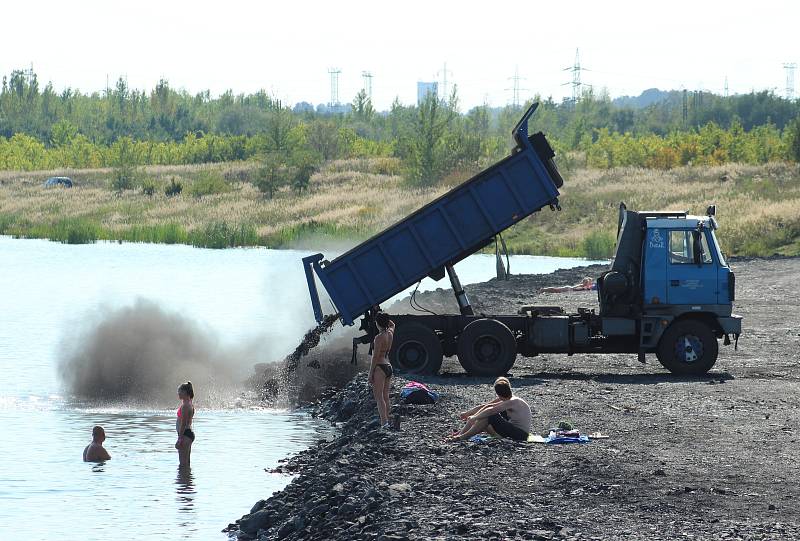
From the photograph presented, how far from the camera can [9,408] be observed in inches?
1102

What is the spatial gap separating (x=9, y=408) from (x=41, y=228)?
246 feet

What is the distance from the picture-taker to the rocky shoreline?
13.7m

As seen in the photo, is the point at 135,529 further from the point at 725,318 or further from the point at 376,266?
the point at 725,318

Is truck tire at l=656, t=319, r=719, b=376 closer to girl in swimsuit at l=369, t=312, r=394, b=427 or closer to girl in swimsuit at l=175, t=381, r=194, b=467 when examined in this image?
girl in swimsuit at l=369, t=312, r=394, b=427

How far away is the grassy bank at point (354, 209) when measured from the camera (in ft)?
253

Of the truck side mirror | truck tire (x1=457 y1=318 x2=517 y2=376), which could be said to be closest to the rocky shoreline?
truck tire (x1=457 y1=318 x2=517 y2=376)

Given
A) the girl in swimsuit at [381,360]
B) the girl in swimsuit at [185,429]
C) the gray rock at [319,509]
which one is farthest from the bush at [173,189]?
the gray rock at [319,509]

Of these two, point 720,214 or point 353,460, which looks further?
point 720,214

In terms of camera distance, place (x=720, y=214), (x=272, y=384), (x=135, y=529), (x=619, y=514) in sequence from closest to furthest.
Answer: (x=619, y=514) < (x=135, y=529) < (x=272, y=384) < (x=720, y=214)

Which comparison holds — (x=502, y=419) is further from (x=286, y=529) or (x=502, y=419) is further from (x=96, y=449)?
(x=96, y=449)

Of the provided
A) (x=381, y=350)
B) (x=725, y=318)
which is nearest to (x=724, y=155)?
→ (x=725, y=318)

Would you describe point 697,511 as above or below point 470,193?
below

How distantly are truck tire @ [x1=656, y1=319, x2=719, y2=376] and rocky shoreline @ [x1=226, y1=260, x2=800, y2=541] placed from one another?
0.30 metres

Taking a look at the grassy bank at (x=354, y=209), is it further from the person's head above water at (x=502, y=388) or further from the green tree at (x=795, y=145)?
the person's head above water at (x=502, y=388)
